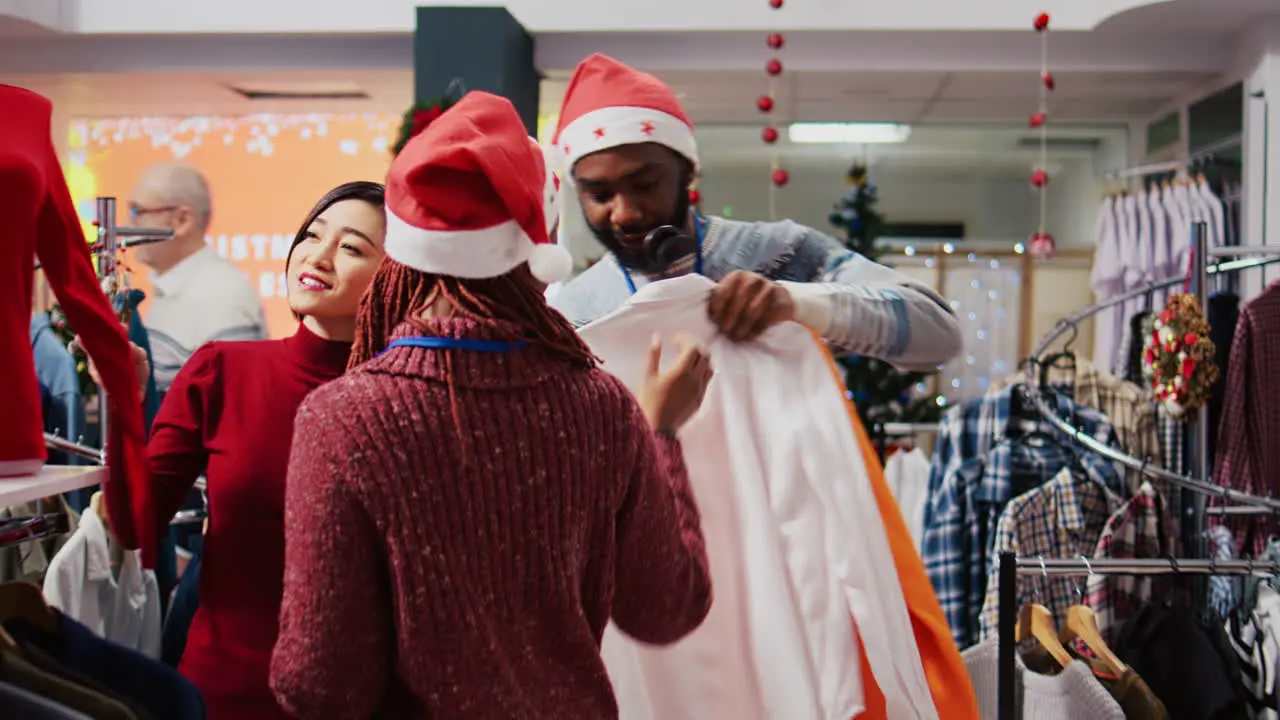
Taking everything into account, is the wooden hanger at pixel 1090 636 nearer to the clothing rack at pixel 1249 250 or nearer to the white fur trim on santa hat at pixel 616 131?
the clothing rack at pixel 1249 250

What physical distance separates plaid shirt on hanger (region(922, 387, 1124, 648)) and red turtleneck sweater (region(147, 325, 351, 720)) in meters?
2.05

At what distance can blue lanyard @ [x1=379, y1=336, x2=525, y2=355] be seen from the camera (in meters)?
1.04

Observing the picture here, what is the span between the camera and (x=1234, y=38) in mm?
5277

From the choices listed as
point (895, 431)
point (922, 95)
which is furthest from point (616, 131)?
point (922, 95)

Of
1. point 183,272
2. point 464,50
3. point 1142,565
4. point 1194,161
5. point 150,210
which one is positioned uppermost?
point 464,50

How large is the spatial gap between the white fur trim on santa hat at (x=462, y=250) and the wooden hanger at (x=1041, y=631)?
56.9 inches

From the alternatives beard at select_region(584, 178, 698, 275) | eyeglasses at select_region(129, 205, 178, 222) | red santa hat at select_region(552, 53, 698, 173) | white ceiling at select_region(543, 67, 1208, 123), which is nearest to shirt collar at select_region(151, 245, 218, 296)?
eyeglasses at select_region(129, 205, 178, 222)

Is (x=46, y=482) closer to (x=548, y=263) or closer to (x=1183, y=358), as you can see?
(x=548, y=263)

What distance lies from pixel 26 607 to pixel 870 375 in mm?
4041

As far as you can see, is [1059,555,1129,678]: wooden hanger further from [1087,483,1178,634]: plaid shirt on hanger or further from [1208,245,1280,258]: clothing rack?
[1208,245,1280,258]: clothing rack

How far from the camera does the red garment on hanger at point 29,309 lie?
1.17 m

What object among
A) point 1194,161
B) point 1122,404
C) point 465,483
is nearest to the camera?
point 465,483

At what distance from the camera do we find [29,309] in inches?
48.3

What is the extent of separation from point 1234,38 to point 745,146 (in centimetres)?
356
